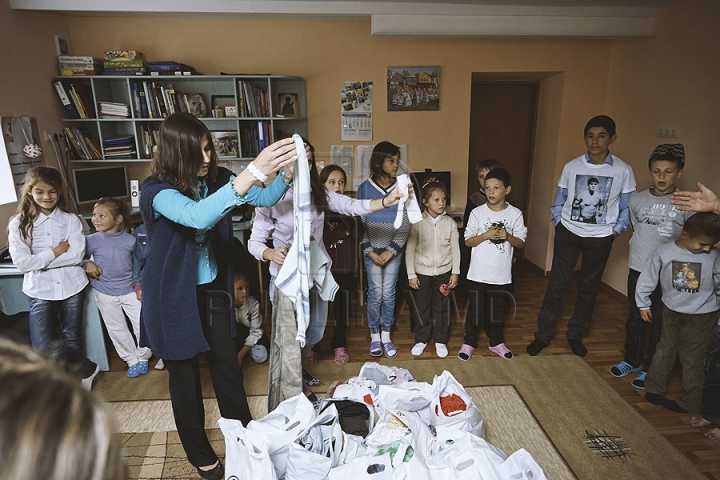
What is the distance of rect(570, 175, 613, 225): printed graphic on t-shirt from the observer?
8.09 feet

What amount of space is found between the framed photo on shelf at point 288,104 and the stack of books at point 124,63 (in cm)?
104

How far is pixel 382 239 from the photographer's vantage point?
2.52 meters

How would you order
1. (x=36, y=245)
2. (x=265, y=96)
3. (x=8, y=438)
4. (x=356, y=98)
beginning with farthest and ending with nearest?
1. (x=356, y=98)
2. (x=265, y=96)
3. (x=36, y=245)
4. (x=8, y=438)

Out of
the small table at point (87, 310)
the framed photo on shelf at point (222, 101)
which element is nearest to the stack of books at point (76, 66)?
the framed photo on shelf at point (222, 101)

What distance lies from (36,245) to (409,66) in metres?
2.93

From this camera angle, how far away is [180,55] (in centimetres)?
352

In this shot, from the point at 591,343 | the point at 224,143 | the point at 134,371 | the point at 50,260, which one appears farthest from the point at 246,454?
the point at 224,143

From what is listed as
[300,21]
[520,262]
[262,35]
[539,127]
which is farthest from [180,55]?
[520,262]

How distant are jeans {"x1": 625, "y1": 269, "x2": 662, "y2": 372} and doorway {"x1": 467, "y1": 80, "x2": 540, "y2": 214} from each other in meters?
1.97

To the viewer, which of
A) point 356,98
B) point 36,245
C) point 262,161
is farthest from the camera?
point 356,98

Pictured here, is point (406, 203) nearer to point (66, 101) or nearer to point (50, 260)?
point (50, 260)

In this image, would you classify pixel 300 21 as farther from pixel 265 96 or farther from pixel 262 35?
pixel 265 96

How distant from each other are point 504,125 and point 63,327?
401 centimetres

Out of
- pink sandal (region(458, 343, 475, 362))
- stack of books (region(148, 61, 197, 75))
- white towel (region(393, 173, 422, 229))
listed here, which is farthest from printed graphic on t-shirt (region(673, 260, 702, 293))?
stack of books (region(148, 61, 197, 75))
